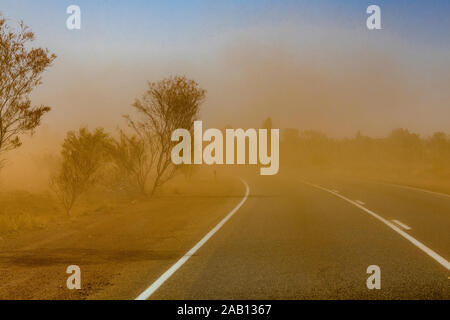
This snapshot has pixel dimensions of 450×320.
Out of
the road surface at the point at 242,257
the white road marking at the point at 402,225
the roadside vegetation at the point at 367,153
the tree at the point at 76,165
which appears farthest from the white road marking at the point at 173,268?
the roadside vegetation at the point at 367,153

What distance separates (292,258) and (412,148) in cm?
9732

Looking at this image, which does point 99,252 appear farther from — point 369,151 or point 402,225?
point 369,151

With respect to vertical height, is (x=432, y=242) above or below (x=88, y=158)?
below

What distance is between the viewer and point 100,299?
5.12 m

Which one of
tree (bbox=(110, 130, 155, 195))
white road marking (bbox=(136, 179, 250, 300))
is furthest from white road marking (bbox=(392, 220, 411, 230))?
tree (bbox=(110, 130, 155, 195))

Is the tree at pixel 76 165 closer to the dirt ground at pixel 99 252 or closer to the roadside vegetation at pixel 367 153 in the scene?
the dirt ground at pixel 99 252

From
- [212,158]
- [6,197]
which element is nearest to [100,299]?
[6,197]

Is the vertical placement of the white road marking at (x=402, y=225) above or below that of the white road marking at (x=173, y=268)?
below

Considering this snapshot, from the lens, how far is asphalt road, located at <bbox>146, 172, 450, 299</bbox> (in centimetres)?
530

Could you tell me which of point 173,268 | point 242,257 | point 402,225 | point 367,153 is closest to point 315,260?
point 242,257

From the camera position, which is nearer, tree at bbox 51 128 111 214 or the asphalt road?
the asphalt road

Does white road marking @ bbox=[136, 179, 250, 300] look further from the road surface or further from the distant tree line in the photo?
the distant tree line

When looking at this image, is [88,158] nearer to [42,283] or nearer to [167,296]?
[42,283]

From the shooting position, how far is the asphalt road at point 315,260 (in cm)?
530
